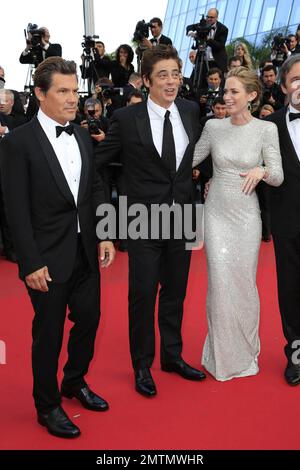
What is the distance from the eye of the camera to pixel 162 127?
284 cm

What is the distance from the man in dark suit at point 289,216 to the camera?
287 cm

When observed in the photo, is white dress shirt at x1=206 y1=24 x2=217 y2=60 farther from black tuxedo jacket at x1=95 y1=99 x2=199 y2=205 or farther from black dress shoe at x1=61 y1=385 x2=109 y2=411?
black dress shoe at x1=61 y1=385 x2=109 y2=411

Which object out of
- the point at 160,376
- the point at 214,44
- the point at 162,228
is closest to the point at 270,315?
the point at 160,376

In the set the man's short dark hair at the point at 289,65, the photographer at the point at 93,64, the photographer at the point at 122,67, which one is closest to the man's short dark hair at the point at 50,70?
the man's short dark hair at the point at 289,65

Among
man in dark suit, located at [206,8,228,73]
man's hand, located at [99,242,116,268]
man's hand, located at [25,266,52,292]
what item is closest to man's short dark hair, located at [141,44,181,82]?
man's hand, located at [99,242,116,268]

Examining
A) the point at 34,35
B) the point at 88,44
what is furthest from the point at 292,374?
the point at 88,44

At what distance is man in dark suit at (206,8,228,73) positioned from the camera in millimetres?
7594

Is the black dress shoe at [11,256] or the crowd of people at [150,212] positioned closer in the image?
the crowd of people at [150,212]

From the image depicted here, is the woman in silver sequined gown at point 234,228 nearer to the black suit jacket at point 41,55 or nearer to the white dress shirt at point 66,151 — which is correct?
the white dress shirt at point 66,151

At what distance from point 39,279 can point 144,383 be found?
0.91 m

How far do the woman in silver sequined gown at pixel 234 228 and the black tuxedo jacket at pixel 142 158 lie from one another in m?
0.17

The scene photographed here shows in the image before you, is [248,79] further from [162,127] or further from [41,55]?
[41,55]

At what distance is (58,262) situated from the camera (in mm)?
2418

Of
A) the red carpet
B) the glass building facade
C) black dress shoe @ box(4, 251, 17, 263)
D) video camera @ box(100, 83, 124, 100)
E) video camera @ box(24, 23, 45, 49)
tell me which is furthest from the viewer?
the glass building facade
